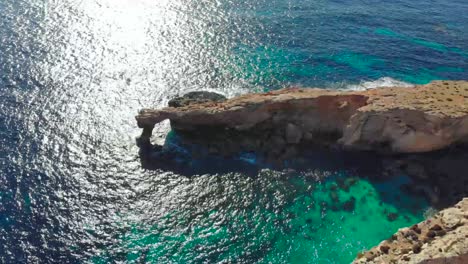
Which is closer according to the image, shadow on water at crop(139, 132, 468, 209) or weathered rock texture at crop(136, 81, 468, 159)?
shadow on water at crop(139, 132, 468, 209)

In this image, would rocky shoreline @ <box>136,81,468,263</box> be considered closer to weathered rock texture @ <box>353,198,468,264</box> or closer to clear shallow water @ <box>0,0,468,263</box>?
clear shallow water @ <box>0,0,468,263</box>

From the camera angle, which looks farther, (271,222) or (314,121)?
(314,121)

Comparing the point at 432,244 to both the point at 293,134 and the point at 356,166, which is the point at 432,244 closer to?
the point at 356,166

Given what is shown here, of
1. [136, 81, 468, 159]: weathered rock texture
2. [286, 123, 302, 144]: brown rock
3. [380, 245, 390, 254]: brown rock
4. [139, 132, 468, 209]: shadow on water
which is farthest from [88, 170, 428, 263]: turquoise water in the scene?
[380, 245, 390, 254]: brown rock

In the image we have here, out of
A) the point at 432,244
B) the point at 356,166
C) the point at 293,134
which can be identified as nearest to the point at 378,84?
the point at 356,166

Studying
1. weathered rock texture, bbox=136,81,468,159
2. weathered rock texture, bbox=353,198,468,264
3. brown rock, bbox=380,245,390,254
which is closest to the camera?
weathered rock texture, bbox=353,198,468,264

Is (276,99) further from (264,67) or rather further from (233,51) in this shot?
(233,51)

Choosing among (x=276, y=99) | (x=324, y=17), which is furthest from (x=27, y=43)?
(x=324, y=17)
